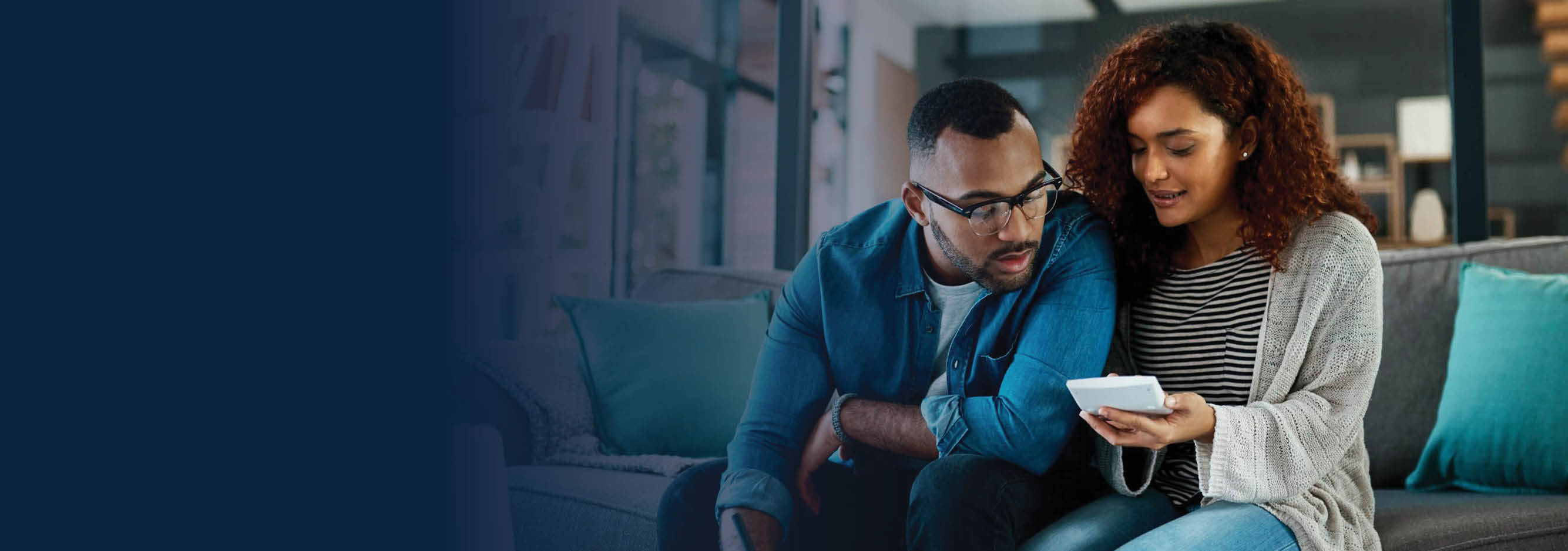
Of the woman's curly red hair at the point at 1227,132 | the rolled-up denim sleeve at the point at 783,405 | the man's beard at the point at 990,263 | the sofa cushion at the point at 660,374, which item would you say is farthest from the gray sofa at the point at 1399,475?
the man's beard at the point at 990,263

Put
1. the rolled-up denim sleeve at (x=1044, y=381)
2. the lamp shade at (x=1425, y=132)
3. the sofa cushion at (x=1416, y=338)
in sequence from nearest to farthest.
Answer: the rolled-up denim sleeve at (x=1044, y=381)
the sofa cushion at (x=1416, y=338)
the lamp shade at (x=1425, y=132)

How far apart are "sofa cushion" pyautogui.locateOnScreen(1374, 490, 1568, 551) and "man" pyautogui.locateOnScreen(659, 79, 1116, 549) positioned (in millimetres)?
386

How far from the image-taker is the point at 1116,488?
122 centimetres

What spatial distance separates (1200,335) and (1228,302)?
0.05m

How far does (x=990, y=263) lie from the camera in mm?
1238

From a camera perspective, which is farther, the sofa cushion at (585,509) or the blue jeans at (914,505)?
the sofa cushion at (585,509)

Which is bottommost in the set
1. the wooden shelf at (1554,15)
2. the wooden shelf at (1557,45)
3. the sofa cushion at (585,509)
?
the sofa cushion at (585,509)

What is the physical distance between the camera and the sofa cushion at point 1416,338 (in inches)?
66.7

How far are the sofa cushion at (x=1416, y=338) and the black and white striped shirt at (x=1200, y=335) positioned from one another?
0.61 metres

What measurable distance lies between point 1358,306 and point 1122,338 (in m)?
0.25

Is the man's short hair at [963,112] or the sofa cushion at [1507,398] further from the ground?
the man's short hair at [963,112]

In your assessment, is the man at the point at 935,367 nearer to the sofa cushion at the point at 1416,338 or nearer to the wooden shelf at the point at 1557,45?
the sofa cushion at the point at 1416,338

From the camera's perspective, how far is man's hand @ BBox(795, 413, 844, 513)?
4.26ft

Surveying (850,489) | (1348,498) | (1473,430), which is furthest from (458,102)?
(1473,430)
